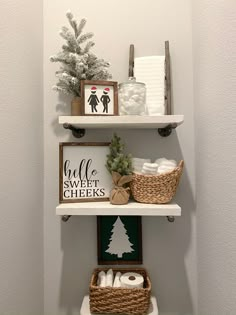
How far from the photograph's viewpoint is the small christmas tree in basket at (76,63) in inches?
36.9

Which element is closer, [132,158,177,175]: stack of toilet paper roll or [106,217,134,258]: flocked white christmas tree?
[132,158,177,175]: stack of toilet paper roll

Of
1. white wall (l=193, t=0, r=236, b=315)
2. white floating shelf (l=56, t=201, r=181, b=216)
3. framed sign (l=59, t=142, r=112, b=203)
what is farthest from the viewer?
framed sign (l=59, t=142, r=112, b=203)

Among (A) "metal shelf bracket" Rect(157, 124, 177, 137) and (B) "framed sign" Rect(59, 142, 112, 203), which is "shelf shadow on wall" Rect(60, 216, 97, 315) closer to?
(B) "framed sign" Rect(59, 142, 112, 203)

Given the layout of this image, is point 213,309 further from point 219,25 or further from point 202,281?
point 219,25

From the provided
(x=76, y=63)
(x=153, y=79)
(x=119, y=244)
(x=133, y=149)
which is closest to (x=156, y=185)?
(x=133, y=149)

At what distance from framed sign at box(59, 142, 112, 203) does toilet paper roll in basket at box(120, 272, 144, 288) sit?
0.31m

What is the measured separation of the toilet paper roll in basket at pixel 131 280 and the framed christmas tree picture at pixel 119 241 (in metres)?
0.07

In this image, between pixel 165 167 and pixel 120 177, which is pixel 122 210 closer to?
pixel 120 177

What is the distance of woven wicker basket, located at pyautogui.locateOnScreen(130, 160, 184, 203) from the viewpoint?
90 centimetres

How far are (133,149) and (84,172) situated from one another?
0.23 metres

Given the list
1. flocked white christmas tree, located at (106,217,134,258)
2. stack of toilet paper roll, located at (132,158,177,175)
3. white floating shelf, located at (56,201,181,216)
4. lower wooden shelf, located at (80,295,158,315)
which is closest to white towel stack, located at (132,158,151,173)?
stack of toilet paper roll, located at (132,158,177,175)

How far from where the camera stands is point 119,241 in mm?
1047

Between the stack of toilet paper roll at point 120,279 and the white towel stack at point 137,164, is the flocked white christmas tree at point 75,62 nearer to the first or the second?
the white towel stack at point 137,164

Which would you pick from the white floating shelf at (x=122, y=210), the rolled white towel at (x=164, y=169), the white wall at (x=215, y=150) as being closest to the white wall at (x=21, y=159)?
the white floating shelf at (x=122, y=210)
